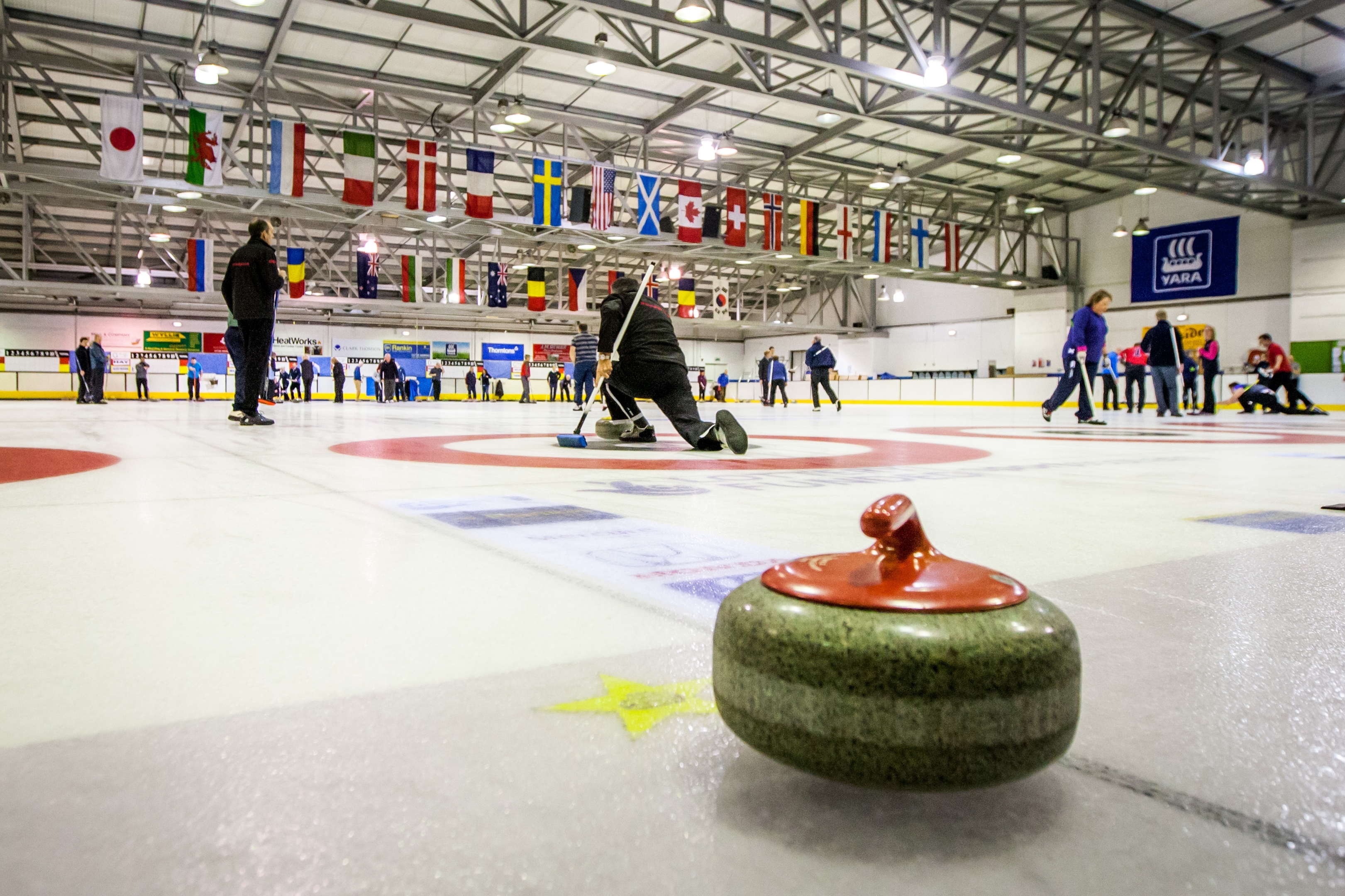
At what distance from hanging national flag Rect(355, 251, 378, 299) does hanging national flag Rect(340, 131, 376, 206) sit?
632cm

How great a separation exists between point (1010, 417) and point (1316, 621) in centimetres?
1356

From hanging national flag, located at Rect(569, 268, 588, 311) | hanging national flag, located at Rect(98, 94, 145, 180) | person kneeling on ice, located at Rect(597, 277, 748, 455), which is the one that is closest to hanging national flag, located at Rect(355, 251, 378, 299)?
hanging national flag, located at Rect(569, 268, 588, 311)

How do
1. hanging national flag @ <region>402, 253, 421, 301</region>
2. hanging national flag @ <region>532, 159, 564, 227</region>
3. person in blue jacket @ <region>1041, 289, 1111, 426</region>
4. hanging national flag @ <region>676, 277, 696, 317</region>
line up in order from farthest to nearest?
hanging national flag @ <region>676, 277, 696, 317</region> → hanging national flag @ <region>402, 253, 421, 301</region> → hanging national flag @ <region>532, 159, 564, 227</region> → person in blue jacket @ <region>1041, 289, 1111, 426</region>

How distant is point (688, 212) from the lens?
15.6m

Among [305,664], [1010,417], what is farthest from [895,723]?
[1010,417]

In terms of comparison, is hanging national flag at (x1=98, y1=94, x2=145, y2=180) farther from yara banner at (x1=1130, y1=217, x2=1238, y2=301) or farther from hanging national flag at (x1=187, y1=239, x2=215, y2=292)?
yara banner at (x1=1130, y1=217, x2=1238, y2=301)

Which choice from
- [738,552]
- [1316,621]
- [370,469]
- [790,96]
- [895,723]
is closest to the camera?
[895,723]

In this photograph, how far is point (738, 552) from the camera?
176 centimetres

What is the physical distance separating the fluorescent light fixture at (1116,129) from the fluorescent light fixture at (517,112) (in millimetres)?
9179

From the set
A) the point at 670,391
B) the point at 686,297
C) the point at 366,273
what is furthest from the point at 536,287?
the point at 670,391

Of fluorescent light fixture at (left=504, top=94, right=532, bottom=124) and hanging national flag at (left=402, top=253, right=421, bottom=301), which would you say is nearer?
fluorescent light fixture at (left=504, top=94, right=532, bottom=124)

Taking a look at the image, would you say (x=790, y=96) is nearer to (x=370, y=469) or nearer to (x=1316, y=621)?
(x=370, y=469)

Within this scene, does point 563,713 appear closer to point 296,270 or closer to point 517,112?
point 517,112

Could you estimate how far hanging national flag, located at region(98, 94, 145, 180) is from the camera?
432 inches
